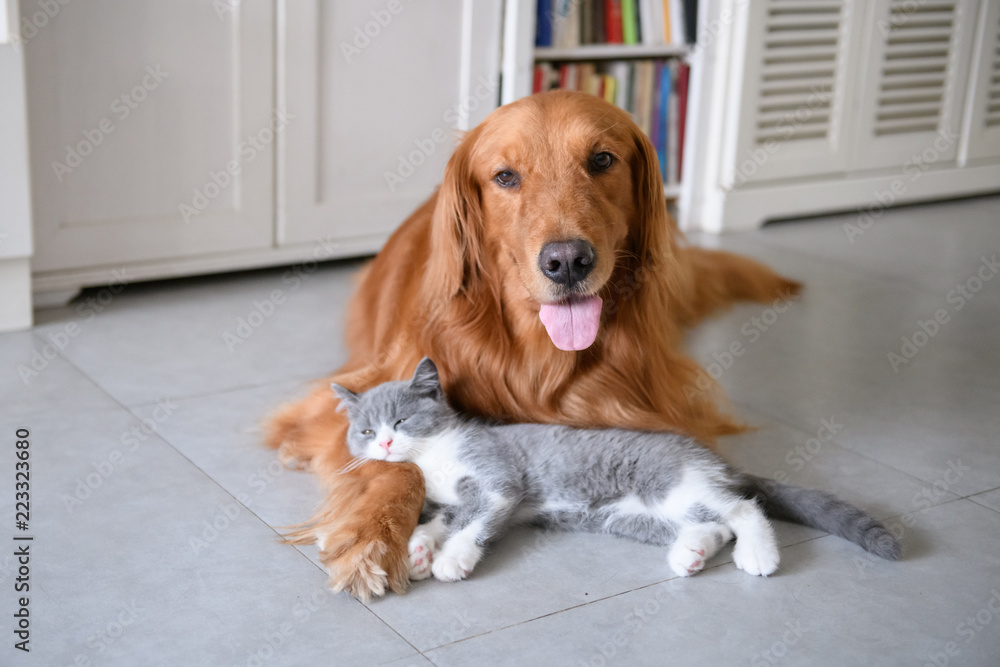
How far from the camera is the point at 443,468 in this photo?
6.64 ft

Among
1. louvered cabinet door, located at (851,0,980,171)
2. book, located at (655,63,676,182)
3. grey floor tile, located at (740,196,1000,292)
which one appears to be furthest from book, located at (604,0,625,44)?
louvered cabinet door, located at (851,0,980,171)

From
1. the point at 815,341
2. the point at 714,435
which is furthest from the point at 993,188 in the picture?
the point at 714,435

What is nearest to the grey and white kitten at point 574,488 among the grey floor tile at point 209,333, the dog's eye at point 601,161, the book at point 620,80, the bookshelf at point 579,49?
the dog's eye at point 601,161

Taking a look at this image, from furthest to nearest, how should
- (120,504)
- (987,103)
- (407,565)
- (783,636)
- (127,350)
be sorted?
1. (987,103)
2. (127,350)
3. (120,504)
4. (407,565)
5. (783,636)

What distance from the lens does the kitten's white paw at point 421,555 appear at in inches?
73.3

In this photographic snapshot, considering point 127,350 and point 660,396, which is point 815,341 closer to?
point 660,396

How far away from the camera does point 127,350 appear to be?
3010mm

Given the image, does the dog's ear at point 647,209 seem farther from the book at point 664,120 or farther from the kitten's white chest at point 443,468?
the book at point 664,120

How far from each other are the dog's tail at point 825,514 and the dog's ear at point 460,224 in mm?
A: 739

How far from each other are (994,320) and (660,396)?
1.83 meters

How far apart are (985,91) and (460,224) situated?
13.5ft

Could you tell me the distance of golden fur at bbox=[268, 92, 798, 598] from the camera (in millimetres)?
2002

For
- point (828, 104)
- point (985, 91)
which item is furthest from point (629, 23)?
point (985, 91)

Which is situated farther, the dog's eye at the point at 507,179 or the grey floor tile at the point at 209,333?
the grey floor tile at the point at 209,333
